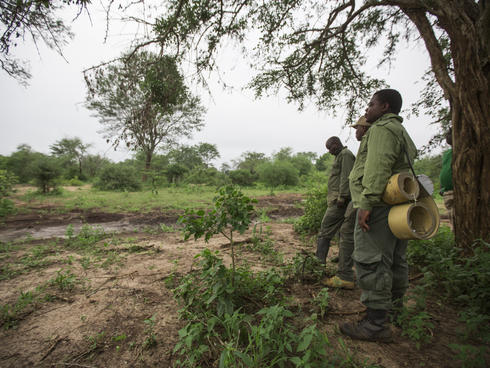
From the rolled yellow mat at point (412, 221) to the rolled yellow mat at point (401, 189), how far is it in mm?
57

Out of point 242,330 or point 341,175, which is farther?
point 341,175

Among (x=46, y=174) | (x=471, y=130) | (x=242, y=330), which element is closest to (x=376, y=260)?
(x=242, y=330)

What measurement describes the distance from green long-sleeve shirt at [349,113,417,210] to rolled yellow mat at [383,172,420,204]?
0.04 m

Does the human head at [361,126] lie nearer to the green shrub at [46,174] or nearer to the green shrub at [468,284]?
the green shrub at [468,284]

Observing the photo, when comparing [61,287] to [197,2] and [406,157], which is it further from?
[197,2]

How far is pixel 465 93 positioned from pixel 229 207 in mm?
3252

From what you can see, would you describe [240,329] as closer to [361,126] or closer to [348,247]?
[348,247]

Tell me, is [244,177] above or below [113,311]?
above

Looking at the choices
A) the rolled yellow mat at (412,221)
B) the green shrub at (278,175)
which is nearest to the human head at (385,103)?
the rolled yellow mat at (412,221)

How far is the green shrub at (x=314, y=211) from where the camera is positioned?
512cm

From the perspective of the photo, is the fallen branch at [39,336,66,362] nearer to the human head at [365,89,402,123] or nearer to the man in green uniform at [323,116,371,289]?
the man in green uniform at [323,116,371,289]

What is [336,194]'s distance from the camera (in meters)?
3.08

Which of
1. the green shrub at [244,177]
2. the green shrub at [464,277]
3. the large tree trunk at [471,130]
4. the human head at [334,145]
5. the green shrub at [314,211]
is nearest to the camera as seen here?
the green shrub at [464,277]

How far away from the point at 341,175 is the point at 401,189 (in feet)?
4.31
